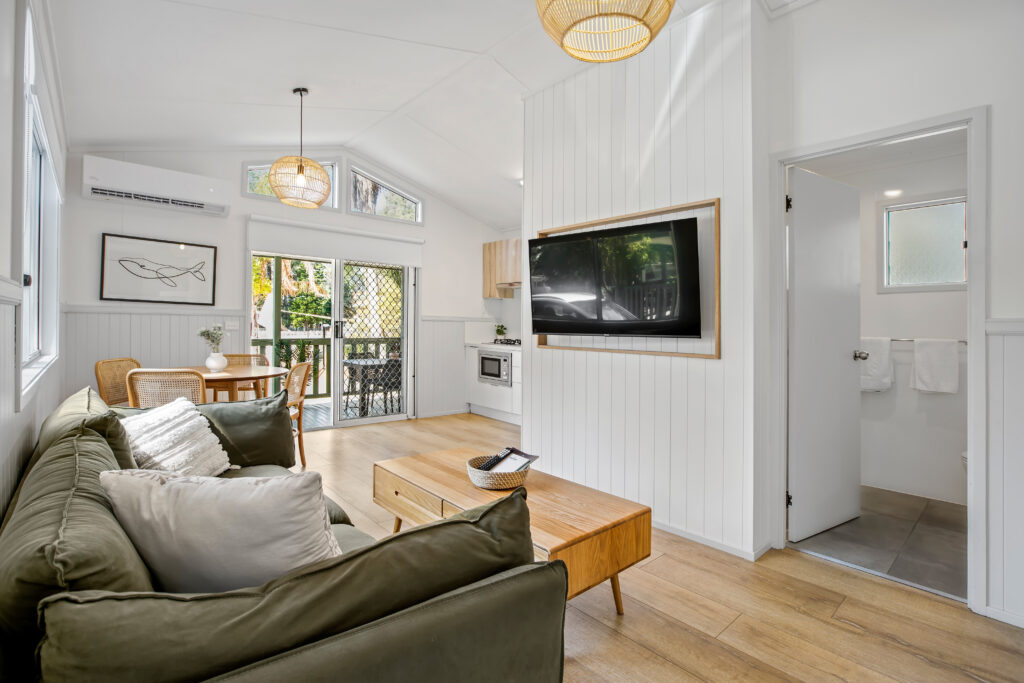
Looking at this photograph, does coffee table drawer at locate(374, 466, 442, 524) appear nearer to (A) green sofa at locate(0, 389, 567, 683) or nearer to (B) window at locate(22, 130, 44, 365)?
(A) green sofa at locate(0, 389, 567, 683)

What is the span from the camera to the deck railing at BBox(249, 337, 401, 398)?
5957 millimetres

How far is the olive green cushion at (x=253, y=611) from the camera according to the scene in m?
0.62

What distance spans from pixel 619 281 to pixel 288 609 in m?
2.73

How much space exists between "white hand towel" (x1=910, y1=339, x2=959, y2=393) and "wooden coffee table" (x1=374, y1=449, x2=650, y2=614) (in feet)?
8.77

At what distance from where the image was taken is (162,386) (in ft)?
10.7

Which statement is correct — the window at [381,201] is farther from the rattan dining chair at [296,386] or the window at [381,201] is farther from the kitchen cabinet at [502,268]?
the rattan dining chair at [296,386]

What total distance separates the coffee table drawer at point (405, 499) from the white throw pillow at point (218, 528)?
1216mm

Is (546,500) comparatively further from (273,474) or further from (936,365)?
(936,365)

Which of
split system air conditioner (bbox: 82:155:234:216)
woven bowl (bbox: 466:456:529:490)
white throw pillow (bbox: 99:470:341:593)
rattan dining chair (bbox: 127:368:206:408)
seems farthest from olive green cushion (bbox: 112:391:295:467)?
split system air conditioner (bbox: 82:155:234:216)

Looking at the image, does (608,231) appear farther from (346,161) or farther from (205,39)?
(346,161)

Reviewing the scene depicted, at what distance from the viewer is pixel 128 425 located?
6.53 feet

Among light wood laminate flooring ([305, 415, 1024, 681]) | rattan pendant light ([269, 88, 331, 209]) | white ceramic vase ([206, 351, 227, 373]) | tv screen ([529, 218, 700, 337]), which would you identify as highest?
rattan pendant light ([269, 88, 331, 209])

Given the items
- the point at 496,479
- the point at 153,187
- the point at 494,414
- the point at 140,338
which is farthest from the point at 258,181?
the point at 496,479

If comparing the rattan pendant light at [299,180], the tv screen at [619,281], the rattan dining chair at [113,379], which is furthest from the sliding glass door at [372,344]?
the tv screen at [619,281]
